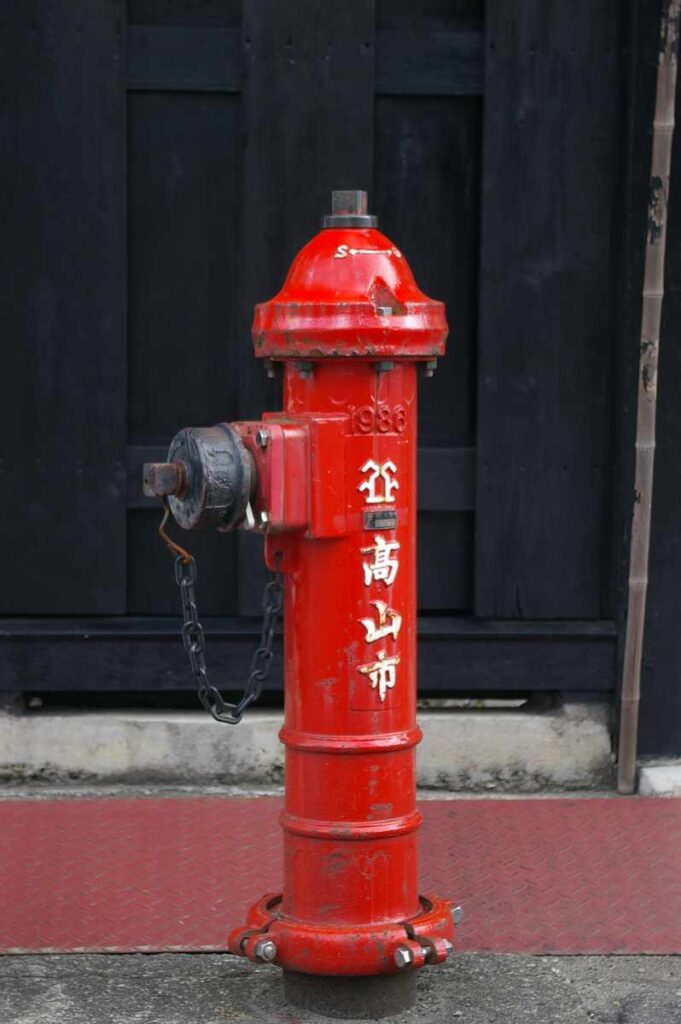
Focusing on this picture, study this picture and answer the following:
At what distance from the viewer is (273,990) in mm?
4742

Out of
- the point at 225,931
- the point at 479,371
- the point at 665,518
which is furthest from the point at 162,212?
the point at 225,931

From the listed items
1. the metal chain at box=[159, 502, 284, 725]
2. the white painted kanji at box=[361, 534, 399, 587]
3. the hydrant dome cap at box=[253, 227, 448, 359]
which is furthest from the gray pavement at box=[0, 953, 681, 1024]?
the hydrant dome cap at box=[253, 227, 448, 359]

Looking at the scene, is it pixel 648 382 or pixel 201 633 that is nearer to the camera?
pixel 201 633

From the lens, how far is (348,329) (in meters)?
4.26

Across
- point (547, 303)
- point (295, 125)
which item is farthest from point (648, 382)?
point (295, 125)

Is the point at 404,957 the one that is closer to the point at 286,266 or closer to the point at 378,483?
the point at 378,483

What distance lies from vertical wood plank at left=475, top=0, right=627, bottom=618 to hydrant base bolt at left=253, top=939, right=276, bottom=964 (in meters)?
2.42

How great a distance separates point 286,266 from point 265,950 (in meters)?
2.84

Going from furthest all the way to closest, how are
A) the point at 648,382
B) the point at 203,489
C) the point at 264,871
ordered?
the point at 648,382, the point at 264,871, the point at 203,489

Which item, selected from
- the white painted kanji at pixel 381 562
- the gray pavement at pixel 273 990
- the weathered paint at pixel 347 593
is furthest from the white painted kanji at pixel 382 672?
the gray pavement at pixel 273 990

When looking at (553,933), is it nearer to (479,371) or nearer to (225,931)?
(225,931)

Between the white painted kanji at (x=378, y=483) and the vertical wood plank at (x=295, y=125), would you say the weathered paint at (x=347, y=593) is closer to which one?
the white painted kanji at (x=378, y=483)

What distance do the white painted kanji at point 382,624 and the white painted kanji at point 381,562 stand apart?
0.06 metres

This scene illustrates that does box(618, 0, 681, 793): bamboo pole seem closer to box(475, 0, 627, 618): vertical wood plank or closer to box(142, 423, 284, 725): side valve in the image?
box(475, 0, 627, 618): vertical wood plank
